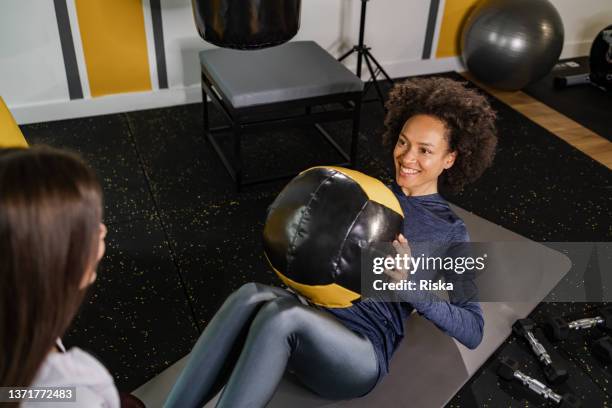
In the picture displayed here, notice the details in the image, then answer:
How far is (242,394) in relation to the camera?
1.27m

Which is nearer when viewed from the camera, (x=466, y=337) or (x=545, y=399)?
(x=466, y=337)

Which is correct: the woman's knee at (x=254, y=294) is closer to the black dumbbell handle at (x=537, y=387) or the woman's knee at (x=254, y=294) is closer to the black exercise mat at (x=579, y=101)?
the black dumbbell handle at (x=537, y=387)

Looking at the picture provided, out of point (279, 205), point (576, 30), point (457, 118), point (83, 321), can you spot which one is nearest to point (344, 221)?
point (279, 205)

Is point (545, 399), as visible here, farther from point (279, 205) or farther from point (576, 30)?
point (576, 30)

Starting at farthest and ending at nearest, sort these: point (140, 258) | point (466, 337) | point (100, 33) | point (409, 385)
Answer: point (100, 33) < point (140, 258) < point (409, 385) < point (466, 337)

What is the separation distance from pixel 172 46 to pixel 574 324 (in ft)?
7.43

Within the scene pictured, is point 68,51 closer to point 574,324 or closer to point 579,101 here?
point 574,324

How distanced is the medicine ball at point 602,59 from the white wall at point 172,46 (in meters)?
0.49

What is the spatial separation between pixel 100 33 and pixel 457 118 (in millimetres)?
2037

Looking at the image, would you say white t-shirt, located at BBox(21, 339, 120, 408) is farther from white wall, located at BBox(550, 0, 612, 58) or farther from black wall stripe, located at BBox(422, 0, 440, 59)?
white wall, located at BBox(550, 0, 612, 58)

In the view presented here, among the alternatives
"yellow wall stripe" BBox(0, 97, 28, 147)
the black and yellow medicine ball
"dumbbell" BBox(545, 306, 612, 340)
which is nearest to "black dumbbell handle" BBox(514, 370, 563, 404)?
"dumbbell" BBox(545, 306, 612, 340)

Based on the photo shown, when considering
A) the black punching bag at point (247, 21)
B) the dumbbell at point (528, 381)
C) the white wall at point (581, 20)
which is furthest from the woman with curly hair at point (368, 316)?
the white wall at point (581, 20)

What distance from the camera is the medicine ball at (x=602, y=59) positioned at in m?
3.42

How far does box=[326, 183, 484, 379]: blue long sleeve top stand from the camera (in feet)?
4.66
